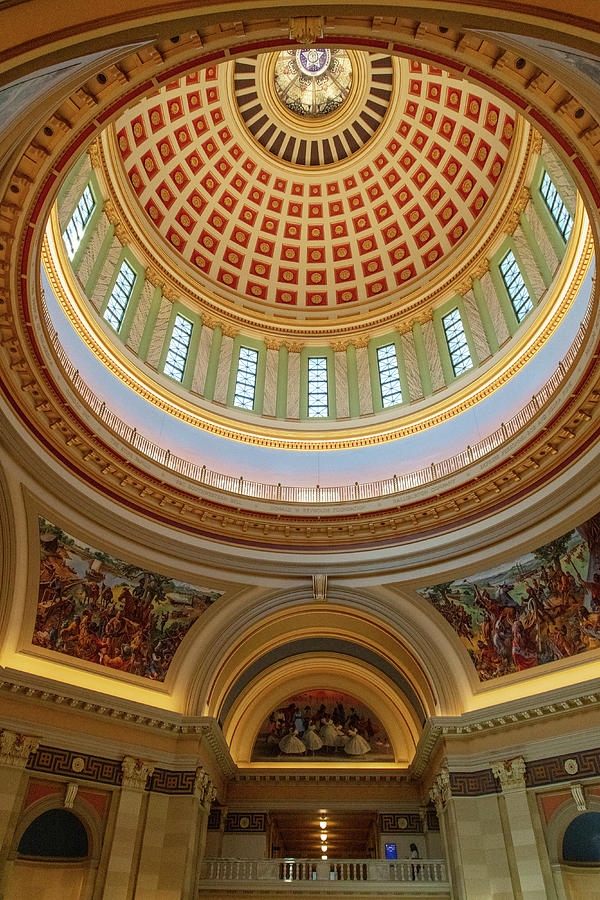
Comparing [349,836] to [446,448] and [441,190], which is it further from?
[441,190]

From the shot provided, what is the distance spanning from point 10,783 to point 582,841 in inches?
543

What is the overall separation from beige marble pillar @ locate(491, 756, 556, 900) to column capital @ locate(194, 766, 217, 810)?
25.8 ft

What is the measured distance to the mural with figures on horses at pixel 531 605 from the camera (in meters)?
15.9

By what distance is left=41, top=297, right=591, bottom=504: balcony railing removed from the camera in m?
16.5

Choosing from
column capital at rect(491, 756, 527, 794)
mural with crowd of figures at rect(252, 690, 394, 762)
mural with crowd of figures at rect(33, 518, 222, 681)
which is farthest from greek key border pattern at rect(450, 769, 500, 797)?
mural with crowd of figures at rect(33, 518, 222, 681)

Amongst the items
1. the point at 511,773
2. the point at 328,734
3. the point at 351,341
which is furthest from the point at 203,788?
the point at 351,341

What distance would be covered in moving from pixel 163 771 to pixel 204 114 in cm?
2409

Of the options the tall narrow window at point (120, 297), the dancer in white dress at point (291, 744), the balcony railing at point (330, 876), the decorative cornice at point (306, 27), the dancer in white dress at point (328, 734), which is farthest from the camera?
the dancer in white dress at point (328, 734)

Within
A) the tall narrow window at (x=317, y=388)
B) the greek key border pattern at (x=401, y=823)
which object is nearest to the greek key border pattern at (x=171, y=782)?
the greek key border pattern at (x=401, y=823)

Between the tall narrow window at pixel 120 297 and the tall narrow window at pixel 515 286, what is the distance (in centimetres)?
1347

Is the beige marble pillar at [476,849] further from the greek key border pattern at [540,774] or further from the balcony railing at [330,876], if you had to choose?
the balcony railing at [330,876]

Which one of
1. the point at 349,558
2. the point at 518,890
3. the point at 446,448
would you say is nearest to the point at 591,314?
the point at 446,448

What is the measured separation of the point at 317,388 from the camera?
25031 mm

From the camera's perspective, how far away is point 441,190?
26016mm
